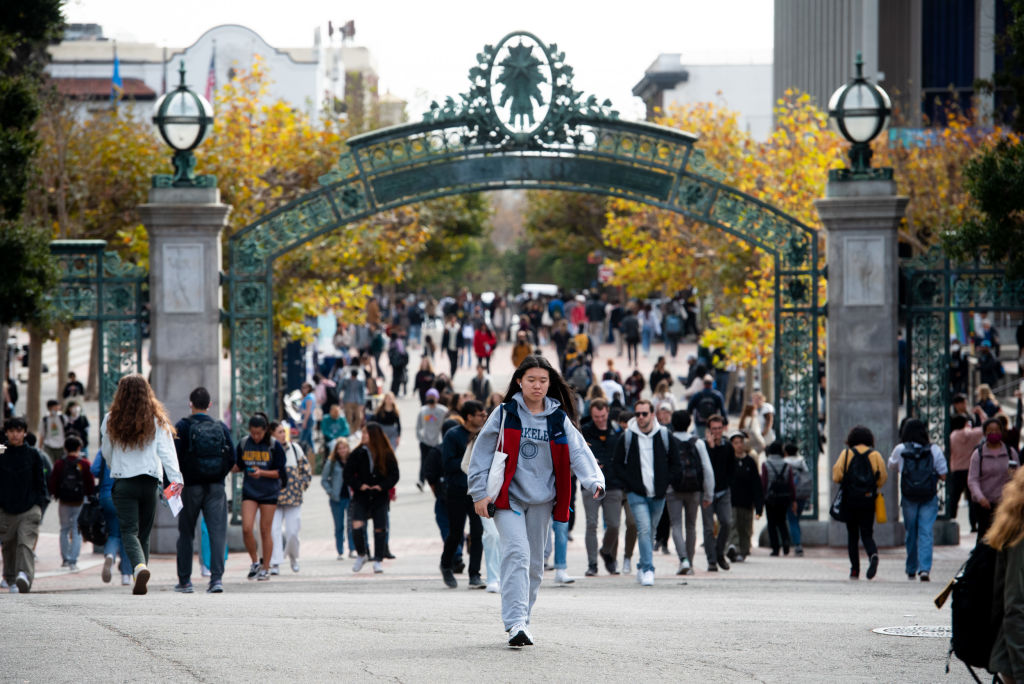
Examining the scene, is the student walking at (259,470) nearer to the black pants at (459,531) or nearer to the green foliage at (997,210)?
the black pants at (459,531)

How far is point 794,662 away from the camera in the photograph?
7.20 meters

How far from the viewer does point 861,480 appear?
41.3 feet

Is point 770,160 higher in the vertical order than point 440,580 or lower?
higher

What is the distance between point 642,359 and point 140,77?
40.8 meters

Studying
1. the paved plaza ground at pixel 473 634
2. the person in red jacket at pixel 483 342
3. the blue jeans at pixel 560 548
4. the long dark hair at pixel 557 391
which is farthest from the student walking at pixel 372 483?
the person in red jacket at pixel 483 342

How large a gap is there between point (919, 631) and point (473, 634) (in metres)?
2.65

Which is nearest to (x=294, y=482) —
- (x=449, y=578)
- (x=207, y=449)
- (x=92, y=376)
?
(x=449, y=578)

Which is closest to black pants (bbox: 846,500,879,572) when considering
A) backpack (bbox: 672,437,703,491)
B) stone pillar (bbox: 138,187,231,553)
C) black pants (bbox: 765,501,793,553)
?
backpack (bbox: 672,437,703,491)

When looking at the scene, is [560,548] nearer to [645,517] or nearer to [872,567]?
[645,517]

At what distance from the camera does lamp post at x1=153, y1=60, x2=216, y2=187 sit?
14492 millimetres

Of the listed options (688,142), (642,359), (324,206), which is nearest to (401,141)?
(324,206)

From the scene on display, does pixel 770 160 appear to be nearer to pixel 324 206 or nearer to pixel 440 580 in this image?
pixel 324 206

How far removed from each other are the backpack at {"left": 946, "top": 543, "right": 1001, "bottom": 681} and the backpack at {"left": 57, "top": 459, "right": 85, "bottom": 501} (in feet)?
33.4

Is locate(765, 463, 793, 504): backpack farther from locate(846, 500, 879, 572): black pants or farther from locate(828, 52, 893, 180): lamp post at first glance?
locate(828, 52, 893, 180): lamp post
